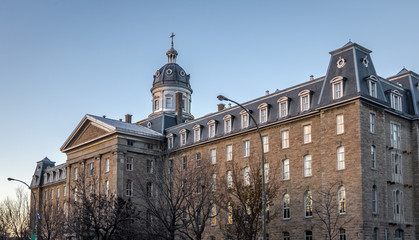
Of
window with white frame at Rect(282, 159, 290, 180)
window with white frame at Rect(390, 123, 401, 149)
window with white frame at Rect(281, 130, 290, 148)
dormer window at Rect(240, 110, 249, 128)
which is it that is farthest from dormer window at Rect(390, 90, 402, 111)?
dormer window at Rect(240, 110, 249, 128)


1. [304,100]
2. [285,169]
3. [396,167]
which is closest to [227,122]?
[285,169]

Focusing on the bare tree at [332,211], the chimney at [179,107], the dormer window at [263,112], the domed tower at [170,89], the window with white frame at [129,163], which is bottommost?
the bare tree at [332,211]

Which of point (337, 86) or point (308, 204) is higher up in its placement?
point (337, 86)

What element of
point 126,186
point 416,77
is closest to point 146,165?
point 126,186

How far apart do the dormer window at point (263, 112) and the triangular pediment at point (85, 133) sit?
19.8 m

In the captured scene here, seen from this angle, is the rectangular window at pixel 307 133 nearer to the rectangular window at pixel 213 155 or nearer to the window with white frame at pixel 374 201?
the window with white frame at pixel 374 201

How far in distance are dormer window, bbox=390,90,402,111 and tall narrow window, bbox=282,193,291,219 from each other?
12769 millimetres

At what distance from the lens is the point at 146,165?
70.3 meters

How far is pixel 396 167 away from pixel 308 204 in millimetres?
8436

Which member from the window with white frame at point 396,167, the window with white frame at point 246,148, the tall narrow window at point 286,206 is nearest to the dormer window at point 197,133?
the window with white frame at point 246,148

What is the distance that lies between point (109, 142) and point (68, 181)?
40.3ft

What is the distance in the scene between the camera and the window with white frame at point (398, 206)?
48844 mm

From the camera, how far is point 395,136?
50688 millimetres

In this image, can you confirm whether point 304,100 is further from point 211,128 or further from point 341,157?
point 211,128
